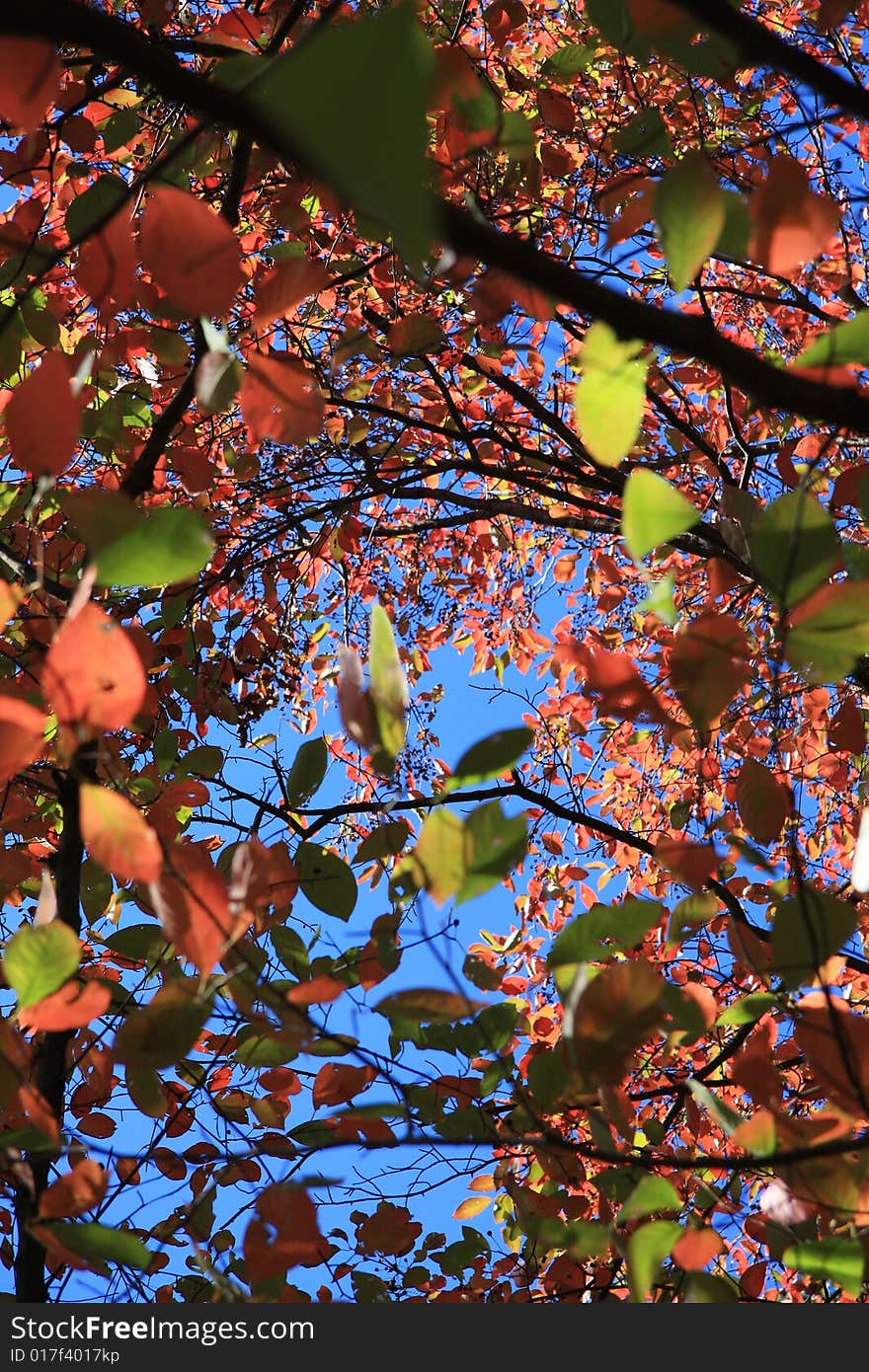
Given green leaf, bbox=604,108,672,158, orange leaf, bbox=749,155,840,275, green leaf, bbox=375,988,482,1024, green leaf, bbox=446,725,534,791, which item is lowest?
green leaf, bbox=375,988,482,1024

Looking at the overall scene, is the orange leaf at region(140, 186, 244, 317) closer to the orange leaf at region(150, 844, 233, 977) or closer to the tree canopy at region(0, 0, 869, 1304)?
the tree canopy at region(0, 0, 869, 1304)

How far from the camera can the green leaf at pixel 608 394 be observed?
3.44ft

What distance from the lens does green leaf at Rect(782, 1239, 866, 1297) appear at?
1.33m

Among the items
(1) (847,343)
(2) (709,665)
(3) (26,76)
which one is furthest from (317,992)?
(3) (26,76)

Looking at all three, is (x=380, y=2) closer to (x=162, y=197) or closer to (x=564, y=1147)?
(x=162, y=197)

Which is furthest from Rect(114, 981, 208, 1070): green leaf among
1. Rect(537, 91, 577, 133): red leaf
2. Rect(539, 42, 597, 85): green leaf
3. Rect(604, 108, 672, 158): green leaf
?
Rect(537, 91, 577, 133): red leaf

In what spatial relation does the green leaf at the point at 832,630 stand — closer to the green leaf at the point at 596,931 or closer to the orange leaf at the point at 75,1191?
the green leaf at the point at 596,931

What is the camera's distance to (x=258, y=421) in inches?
60.6

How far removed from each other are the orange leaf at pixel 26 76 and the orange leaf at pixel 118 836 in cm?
82

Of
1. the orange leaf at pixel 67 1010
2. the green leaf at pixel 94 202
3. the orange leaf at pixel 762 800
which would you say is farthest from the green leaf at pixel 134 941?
the green leaf at pixel 94 202

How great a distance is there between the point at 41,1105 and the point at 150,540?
2.69 ft

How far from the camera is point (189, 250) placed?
1187 millimetres

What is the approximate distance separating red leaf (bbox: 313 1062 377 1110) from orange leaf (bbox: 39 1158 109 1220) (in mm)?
652

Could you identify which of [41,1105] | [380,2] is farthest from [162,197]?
[380,2]
